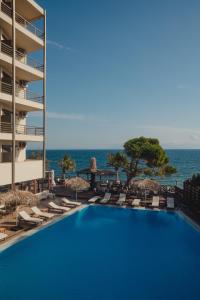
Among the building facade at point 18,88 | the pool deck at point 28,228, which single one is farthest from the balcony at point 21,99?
the pool deck at point 28,228

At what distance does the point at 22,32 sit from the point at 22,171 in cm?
1136

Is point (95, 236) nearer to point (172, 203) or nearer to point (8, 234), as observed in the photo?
point (8, 234)

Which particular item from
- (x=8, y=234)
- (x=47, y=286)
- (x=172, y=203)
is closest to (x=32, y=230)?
(x=8, y=234)

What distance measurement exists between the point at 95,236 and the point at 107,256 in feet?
10.6

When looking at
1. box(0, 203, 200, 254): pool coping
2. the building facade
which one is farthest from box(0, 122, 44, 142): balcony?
box(0, 203, 200, 254): pool coping

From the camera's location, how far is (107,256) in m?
13.4

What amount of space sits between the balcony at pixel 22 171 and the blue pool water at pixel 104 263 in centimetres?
523

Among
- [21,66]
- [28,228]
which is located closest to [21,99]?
[21,66]

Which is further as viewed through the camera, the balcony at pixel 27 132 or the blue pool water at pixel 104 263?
the balcony at pixel 27 132

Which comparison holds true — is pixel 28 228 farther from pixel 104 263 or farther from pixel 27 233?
pixel 104 263

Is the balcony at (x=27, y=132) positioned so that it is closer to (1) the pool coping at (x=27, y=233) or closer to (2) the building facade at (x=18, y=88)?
(2) the building facade at (x=18, y=88)

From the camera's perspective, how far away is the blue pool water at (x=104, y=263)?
999 cm

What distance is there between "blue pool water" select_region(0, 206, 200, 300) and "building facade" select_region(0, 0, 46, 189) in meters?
5.98

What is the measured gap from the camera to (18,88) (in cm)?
2391
